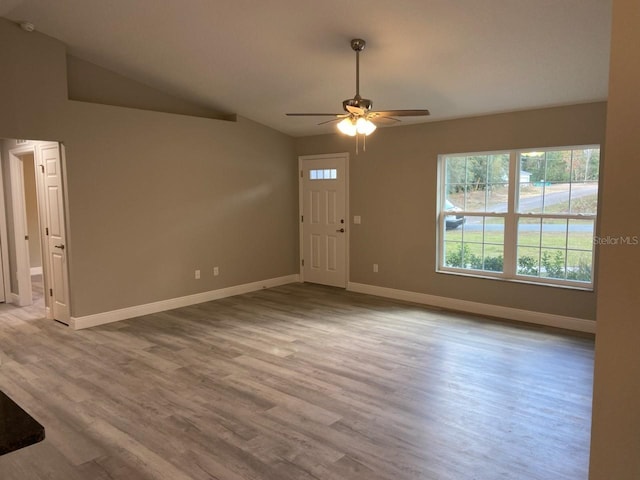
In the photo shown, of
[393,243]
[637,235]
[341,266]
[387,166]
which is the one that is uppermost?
[387,166]

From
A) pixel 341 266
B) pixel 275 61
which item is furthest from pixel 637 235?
Result: pixel 341 266

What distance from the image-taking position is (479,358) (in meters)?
4.02

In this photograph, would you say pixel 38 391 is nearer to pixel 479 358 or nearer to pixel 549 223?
pixel 479 358

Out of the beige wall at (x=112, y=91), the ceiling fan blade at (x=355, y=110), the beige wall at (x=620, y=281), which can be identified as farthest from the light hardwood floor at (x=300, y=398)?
the beige wall at (x=112, y=91)

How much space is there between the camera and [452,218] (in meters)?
5.77

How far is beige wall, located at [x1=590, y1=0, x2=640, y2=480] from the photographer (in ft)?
4.30

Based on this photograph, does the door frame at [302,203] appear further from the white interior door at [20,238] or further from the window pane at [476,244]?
the white interior door at [20,238]

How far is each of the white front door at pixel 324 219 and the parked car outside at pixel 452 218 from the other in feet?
5.36

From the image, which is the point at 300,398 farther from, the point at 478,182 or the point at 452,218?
the point at 478,182

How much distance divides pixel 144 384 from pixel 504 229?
4.27 m

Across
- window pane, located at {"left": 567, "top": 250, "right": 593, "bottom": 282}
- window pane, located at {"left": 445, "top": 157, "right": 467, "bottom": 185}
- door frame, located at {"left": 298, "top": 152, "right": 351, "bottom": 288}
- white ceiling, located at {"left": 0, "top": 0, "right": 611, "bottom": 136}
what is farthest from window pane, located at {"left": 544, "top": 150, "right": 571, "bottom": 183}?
door frame, located at {"left": 298, "top": 152, "right": 351, "bottom": 288}

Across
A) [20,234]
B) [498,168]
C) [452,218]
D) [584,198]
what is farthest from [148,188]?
[584,198]

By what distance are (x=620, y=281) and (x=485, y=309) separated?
4283mm

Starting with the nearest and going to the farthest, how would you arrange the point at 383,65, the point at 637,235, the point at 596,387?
the point at 637,235
the point at 596,387
the point at 383,65
